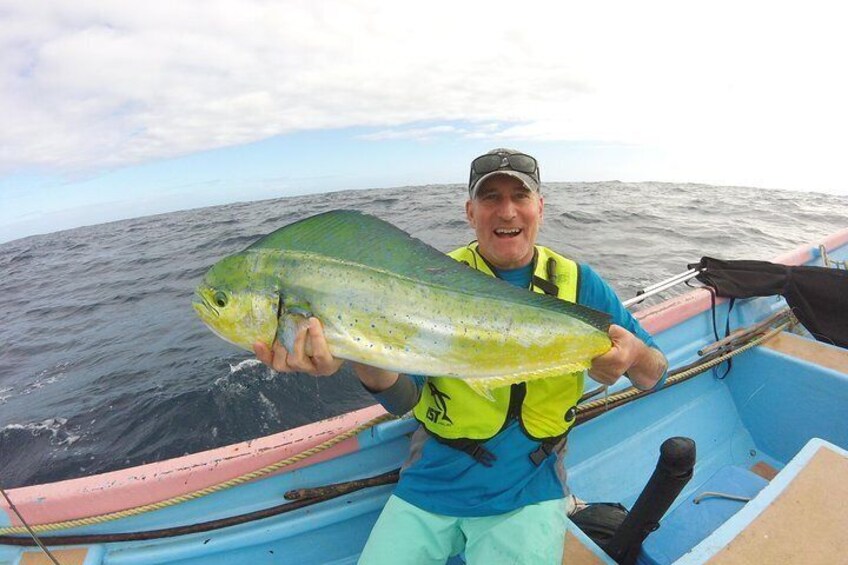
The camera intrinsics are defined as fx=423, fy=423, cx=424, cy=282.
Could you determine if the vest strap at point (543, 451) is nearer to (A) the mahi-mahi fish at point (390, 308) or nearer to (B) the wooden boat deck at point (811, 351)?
(A) the mahi-mahi fish at point (390, 308)

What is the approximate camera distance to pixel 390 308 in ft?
5.95

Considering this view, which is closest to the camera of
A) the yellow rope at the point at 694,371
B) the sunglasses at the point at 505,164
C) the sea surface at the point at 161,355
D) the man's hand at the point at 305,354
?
the man's hand at the point at 305,354

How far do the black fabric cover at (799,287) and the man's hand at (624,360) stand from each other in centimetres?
266

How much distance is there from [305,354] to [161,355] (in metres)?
7.61

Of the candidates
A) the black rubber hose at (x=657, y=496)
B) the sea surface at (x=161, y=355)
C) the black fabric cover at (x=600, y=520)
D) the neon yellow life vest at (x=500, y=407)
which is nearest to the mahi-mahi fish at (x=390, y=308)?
the neon yellow life vest at (x=500, y=407)

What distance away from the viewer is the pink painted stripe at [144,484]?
248 cm

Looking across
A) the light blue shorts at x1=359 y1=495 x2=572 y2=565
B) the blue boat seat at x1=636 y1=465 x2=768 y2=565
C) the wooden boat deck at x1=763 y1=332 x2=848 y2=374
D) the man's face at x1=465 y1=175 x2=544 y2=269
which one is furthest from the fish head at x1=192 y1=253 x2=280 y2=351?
the wooden boat deck at x1=763 y1=332 x2=848 y2=374

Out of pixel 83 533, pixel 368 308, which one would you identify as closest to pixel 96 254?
pixel 83 533

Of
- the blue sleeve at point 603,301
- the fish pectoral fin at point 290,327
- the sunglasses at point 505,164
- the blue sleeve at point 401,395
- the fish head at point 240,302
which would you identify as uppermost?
the sunglasses at point 505,164

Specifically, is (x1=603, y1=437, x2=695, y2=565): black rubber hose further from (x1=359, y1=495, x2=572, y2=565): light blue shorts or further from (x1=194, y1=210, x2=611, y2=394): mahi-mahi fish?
(x1=194, y1=210, x2=611, y2=394): mahi-mahi fish

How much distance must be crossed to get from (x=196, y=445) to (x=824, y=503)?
19.2ft

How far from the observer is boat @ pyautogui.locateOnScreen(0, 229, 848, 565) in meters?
1.93

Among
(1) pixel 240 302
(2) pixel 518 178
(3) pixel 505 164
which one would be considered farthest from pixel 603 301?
(1) pixel 240 302

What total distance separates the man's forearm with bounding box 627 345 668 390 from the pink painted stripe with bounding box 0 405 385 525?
6.30 ft
